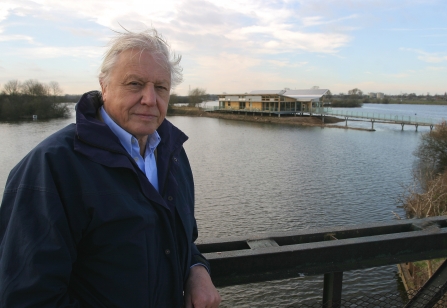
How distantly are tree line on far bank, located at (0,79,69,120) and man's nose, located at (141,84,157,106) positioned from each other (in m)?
67.2

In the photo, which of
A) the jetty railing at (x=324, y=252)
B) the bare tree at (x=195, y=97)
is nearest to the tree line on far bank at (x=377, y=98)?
the bare tree at (x=195, y=97)

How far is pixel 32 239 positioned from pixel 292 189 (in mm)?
18645

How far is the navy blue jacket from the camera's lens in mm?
1216

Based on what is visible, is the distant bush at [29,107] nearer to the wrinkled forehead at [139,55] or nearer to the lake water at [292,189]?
the lake water at [292,189]

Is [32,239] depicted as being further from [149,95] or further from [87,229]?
[149,95]

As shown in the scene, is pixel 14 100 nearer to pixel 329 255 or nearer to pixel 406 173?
pixel 406 173

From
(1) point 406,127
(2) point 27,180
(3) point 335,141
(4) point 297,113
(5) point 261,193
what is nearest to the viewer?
(2) point 27,180

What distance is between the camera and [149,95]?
1621 millimetres

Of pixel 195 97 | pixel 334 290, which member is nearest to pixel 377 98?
pixel 195 97

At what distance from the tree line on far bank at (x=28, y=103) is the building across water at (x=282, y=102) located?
3317cm

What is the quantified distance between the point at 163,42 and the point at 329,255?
1.52 m

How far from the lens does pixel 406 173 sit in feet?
75.7

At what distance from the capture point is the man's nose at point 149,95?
1.61m

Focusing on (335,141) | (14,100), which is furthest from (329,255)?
(14,100)
